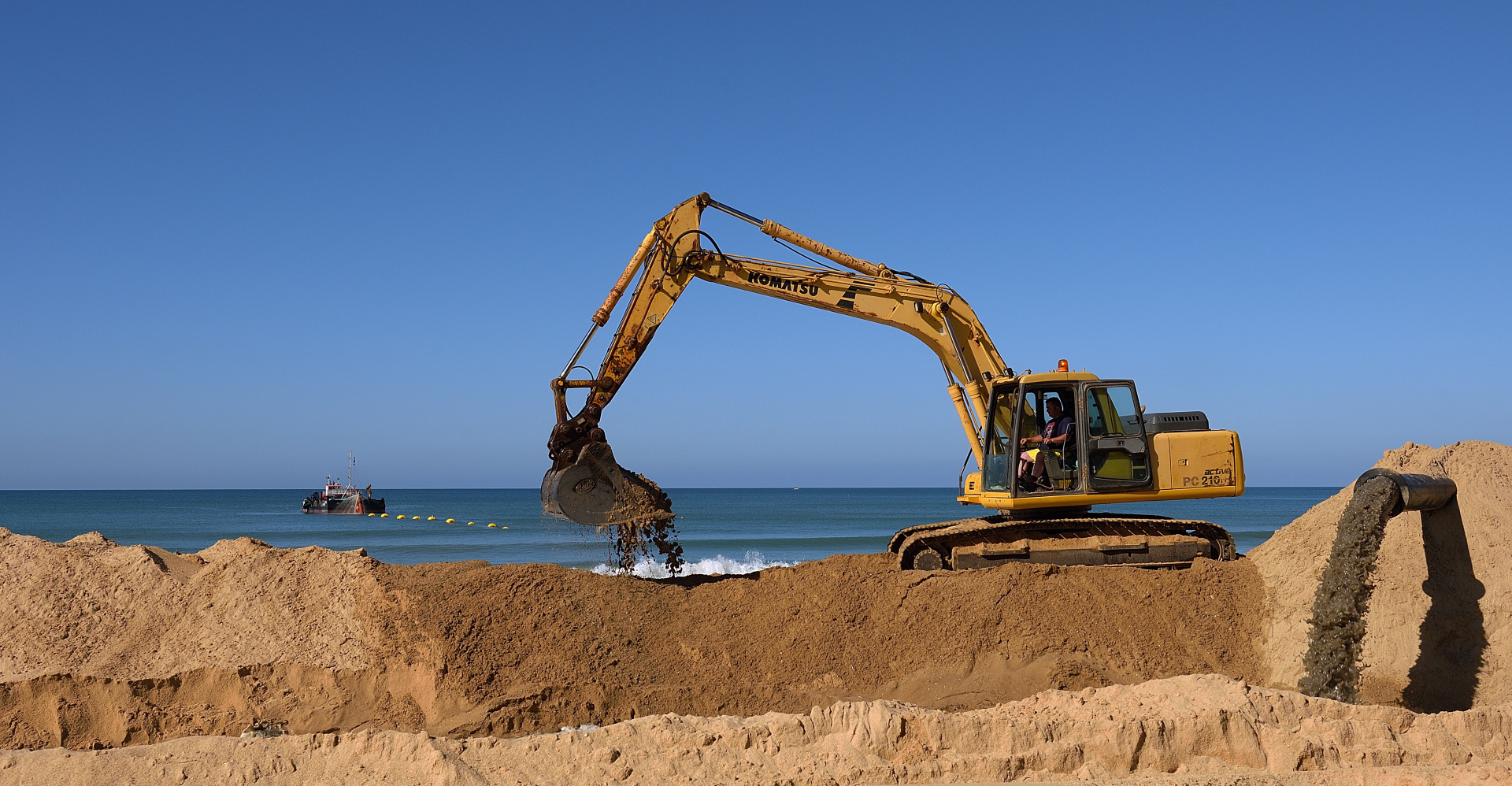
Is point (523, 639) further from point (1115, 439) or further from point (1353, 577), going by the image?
point (1353, 577)

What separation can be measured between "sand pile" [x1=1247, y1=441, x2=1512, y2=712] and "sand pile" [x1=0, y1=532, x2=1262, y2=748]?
0.47 metres

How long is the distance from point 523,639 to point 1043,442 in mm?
6084

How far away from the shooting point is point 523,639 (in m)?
9.06

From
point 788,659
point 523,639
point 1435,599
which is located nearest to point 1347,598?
point 1435,599

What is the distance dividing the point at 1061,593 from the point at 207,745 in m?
7.72

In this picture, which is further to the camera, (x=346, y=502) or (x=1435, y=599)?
(x=346, y=502)

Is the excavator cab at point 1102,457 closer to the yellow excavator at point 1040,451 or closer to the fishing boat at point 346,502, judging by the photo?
the yellow excavator at point 1040,451

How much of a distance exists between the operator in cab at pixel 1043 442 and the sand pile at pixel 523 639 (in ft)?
3.82

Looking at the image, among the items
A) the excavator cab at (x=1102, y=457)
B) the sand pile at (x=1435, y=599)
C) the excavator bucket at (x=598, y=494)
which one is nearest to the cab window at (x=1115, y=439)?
the excavator cab at (x=1102, y=457)

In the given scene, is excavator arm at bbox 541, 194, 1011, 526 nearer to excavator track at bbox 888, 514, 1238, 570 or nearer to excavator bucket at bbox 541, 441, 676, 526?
excavator bucket at bbox 541, 441, 676, 526

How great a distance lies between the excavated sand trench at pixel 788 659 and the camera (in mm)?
5938

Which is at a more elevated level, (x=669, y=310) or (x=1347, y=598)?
(x=669, y=310)

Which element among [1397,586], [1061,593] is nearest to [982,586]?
[1061,593]

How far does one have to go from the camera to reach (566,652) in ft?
29.4
